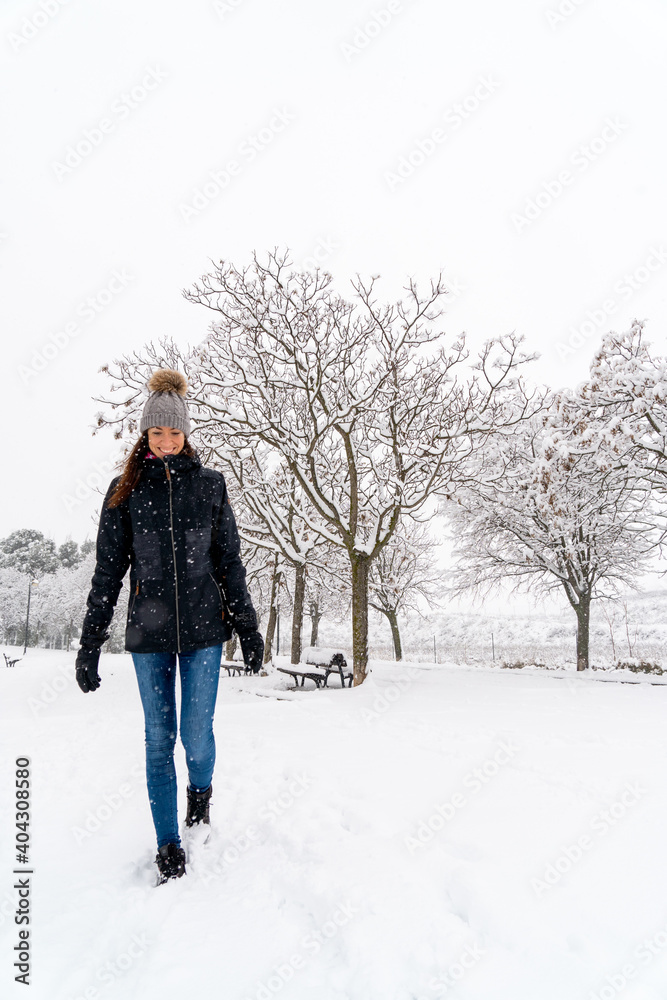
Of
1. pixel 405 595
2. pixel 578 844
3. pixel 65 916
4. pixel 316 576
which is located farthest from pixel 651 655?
pixel 65 916

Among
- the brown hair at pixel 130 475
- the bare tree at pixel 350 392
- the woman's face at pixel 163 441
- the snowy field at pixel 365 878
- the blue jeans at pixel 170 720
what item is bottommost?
the snowy field at pixel 365 878

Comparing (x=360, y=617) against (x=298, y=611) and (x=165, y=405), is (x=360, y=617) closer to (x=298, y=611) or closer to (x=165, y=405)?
(x=298, y=611)

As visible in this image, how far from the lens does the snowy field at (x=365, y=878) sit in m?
1.58

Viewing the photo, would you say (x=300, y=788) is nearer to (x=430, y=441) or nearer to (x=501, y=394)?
(x=430, y=441)

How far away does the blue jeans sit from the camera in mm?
2256

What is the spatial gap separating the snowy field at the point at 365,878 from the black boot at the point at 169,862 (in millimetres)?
83

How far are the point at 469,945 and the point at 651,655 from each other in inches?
1068

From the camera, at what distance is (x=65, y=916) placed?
1.96 metres

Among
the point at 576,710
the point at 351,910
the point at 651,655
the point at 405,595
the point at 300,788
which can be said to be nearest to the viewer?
the point at 351,910

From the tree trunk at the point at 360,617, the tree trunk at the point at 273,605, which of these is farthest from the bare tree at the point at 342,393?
the tree trunk at the point at 273,605

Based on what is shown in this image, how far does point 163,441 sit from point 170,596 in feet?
2.59

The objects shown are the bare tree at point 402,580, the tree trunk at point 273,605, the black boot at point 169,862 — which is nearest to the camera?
the black boot at point 169,862

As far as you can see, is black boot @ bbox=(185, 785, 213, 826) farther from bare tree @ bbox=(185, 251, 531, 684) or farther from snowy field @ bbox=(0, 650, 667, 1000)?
bare tree @ bbox=(185, 251, 531, 684)

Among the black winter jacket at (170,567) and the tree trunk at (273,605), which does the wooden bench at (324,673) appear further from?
the black winter jacket at (170,567)
